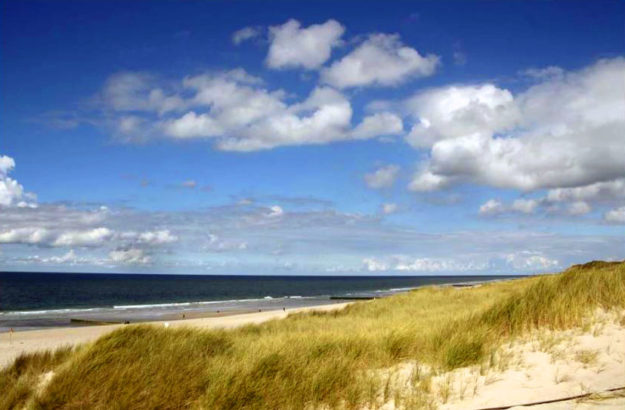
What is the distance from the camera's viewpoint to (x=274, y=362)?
886 centimetres

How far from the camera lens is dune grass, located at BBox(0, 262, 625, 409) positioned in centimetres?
788

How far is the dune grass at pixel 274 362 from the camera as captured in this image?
25.8 feet

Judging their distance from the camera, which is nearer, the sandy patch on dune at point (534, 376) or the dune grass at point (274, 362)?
the sandy patch on dune at point (534, 376)

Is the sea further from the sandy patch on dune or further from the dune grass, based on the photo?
the sandy patch on dune

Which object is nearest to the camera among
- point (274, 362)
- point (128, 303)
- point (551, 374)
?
point (551, 374)

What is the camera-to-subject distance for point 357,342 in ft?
34.1

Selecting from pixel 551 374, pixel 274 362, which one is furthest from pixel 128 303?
pixel 551 374

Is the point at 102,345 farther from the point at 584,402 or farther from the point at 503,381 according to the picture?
the point at 584,402

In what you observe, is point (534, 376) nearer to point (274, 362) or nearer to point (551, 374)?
point (551, 374)

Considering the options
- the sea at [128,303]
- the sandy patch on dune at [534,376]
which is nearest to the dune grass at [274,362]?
the sandy patch on dune at [534,376]

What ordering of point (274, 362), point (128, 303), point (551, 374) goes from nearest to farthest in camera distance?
point (551, 374)
point (274, 362)
point (128, 303)

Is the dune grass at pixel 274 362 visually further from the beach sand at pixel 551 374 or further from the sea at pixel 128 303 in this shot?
the sea at pixel 128 303

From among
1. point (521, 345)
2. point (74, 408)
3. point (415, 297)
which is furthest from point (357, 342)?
point (415, 297)

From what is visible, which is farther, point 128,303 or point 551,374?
point 128,303
